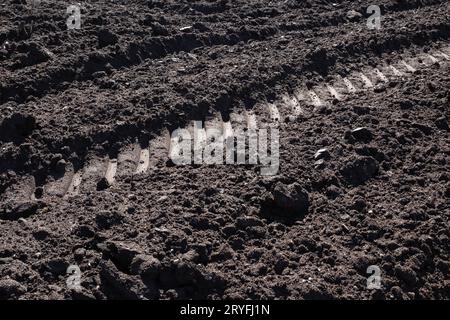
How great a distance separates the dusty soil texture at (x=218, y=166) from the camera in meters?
4.02

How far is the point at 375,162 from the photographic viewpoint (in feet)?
17.2

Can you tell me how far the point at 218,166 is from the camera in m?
5.25

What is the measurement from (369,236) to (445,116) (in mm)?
2162

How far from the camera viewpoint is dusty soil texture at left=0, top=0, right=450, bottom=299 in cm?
402

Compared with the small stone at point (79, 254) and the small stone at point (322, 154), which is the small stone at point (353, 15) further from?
the small stone at point (79, 254)

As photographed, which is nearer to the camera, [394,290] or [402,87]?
[394,290]

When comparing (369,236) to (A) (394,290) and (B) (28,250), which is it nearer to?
(A) (394,290)

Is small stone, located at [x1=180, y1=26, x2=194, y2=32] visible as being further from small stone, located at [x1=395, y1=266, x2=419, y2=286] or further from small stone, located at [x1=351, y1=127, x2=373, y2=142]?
small stone, located at [x1=395, y1=266, x2=419, y2=286]

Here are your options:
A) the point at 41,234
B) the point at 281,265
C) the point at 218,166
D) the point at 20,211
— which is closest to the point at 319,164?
the point at 218,166

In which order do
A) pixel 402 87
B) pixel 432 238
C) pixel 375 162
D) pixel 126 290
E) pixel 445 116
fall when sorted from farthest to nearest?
→ pixel 402 87 → pixel 445 116 → pixel 375 162 → pixel 432 238 → pixel 126 290

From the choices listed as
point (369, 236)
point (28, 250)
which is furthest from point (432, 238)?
point (28, 250)

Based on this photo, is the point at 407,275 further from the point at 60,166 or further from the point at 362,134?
the point at 60,166

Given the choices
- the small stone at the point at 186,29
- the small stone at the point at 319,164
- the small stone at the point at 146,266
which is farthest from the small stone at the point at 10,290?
the small stone at the point at 186,29

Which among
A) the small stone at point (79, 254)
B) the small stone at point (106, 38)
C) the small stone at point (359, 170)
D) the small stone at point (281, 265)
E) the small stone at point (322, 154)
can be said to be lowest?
the small stone at point (281, 265)
